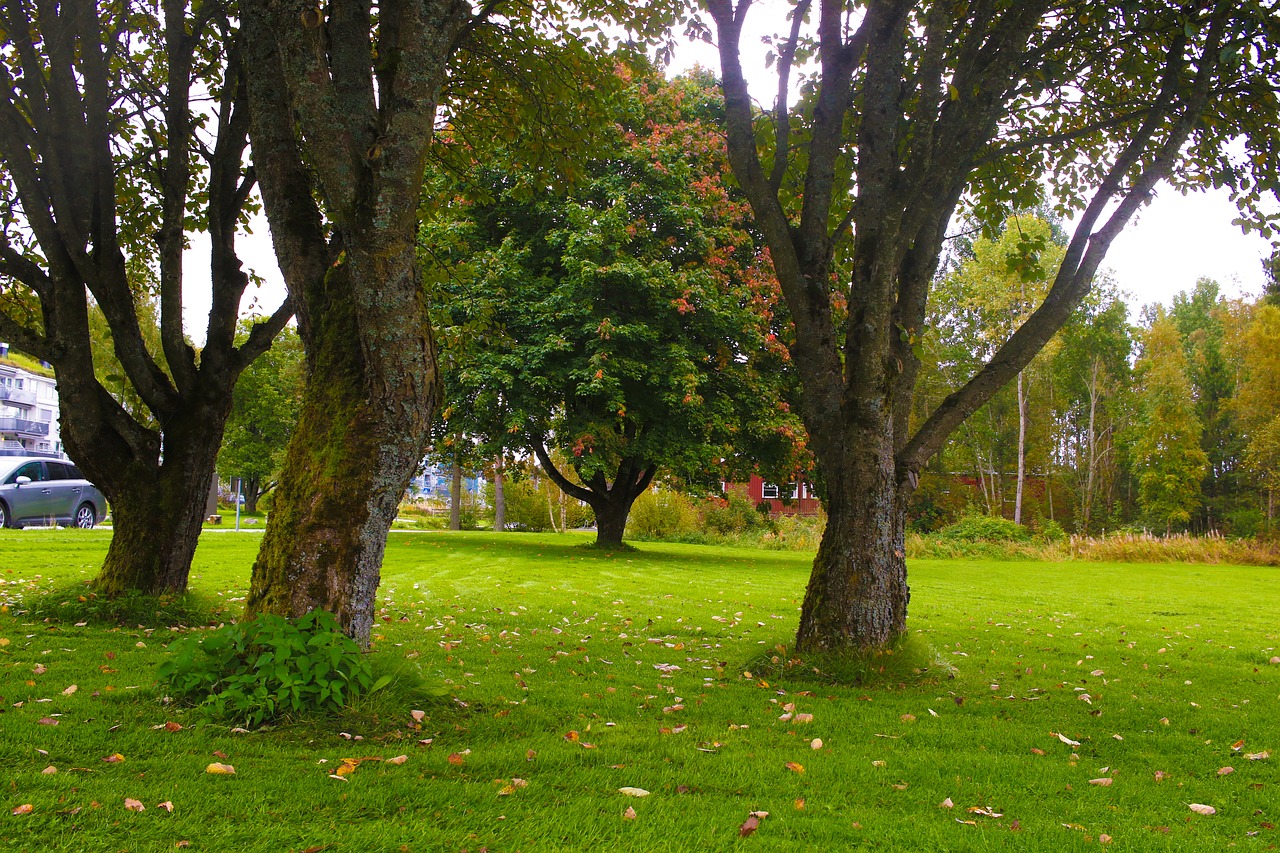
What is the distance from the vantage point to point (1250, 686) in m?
6.26

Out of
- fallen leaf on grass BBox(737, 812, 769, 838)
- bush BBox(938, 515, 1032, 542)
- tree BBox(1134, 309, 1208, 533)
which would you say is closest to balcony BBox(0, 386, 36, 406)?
bush BBox(938, 515, 1032, 542)

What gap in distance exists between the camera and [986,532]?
90.9 feet

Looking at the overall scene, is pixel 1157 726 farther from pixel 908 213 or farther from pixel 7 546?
pixel 7 546

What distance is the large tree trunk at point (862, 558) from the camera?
19.5 feet

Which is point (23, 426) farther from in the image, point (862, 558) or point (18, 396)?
point (862, 558)

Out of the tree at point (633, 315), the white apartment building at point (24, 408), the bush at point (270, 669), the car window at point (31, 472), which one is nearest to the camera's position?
the bush at point (270, 669)

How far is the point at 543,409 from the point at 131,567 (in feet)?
34.4

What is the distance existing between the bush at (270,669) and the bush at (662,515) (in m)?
26.7

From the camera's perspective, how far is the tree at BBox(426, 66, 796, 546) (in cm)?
1627

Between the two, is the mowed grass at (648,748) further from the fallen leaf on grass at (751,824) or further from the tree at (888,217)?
the tree at (888,217)

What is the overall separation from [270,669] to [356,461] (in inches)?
45.9

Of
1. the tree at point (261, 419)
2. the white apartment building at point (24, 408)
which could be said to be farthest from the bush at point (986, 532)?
the white apartment building at point (24, 408)

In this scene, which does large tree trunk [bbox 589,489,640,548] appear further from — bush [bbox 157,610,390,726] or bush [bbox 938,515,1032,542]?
bush [bbox 157,610,390,726]

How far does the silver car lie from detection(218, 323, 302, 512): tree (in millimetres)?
19786
